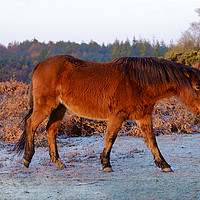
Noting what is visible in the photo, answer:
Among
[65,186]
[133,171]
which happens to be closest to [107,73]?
[133,171]

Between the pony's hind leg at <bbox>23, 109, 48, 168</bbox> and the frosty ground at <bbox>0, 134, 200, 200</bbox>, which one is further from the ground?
the pony's hind leg at <bbox>23, 109, 48, 168</bbox>

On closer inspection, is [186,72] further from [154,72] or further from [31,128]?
[31,128]

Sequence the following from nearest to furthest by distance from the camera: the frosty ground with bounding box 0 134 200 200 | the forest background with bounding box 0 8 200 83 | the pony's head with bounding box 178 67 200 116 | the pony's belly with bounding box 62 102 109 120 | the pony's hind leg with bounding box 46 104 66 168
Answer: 1. the frosty ground with bounding box 0 134 200 200
2. the pony's head with bounding box 178 67 200 116
3. the pony's belly with bounding box 62 102 109 120
4. the pony's hind leg with bounding box 46 104 66 168
5. the forest background with bounding box 0 8 200 83

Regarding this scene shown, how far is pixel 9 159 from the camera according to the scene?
19.6ft

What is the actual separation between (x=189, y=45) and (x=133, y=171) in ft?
96.5

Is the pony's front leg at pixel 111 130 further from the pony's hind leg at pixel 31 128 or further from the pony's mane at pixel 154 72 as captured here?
the pony's hind leg at pixel 31 128

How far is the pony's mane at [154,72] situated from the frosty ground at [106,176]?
4.74 ft

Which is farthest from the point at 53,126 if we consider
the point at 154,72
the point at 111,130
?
the point at 154,72

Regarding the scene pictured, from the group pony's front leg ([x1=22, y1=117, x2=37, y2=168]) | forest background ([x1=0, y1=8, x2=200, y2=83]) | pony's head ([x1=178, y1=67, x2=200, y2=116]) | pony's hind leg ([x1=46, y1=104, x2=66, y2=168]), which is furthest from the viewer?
forest background ([x1=0, y1=8, x2=200, y2=83])

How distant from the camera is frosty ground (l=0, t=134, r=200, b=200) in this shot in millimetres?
3402

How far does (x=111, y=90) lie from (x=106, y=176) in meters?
1.41

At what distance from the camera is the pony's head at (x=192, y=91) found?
4539mm

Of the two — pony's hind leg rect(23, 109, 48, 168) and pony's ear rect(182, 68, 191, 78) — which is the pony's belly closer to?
pony's hind leg rect(23, 109, 48, 168)

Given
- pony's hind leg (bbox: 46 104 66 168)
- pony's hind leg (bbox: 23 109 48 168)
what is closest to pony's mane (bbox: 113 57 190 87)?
pony's hind leg (bbox: 46 104 66 168)
